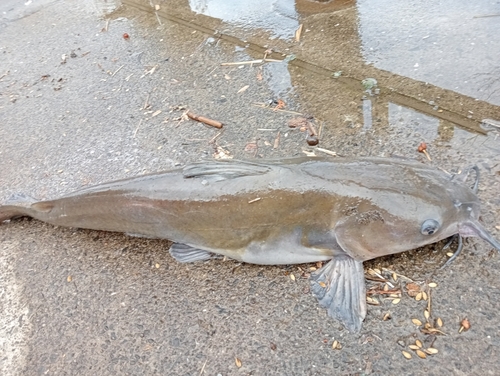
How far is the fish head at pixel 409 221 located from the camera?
205 centimetres

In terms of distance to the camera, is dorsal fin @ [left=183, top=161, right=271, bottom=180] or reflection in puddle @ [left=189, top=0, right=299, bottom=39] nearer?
dorsal fin @ [left=183, top=161, right=271, bottom=180]

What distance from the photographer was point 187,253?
2545mm

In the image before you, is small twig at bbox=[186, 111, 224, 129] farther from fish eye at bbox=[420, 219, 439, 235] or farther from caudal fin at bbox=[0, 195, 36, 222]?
fish eye at bbox=[420, 219, 439, 235]

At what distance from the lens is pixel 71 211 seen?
2768 millimetres

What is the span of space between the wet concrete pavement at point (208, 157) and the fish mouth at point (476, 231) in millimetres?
161

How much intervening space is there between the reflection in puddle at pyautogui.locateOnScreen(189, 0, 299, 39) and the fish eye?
2.57 m

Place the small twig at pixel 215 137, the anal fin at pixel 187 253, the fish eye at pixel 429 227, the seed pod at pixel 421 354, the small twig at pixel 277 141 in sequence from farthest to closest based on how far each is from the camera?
the small twig at pixel 215 137 → the small twig at pixel 277 141 → the anal fin at pixel 187 253 → the fish eye at pixel 429 227 → the seed pod at pixel 421 354

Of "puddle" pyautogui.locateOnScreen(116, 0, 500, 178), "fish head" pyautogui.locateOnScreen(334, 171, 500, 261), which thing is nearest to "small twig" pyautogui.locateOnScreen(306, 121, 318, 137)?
"puddle" pyautogui.locateOnScreen(116, 0, 500, 178)

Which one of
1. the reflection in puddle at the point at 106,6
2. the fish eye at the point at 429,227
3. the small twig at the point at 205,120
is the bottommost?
the small twig at the point at 205,120

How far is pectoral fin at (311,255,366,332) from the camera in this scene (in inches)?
82.6

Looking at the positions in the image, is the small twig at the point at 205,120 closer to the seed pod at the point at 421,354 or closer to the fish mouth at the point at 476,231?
the fish mouth at the point at 476,231

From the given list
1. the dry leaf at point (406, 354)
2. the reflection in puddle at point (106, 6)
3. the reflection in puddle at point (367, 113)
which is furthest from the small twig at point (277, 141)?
the reflection in puddle at point (106, 6)

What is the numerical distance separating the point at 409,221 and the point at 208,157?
153 centimetres

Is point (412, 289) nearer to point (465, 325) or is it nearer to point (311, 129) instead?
point (465, 325)
